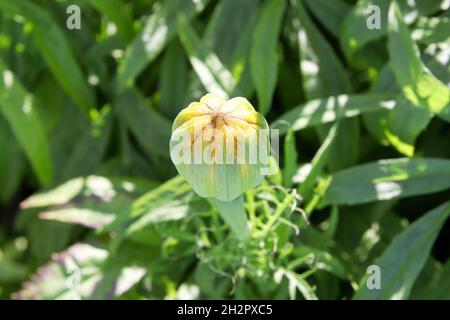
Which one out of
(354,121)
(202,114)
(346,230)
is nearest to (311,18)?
(354,121)

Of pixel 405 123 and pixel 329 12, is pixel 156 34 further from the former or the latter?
pixel 405 123

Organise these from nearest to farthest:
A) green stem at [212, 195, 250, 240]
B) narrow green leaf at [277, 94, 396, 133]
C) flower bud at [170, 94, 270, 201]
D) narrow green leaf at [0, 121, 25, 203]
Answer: flower bud at [170, 94, 270, 201] < green stem at [212, 195, 250, 240] < narrow green leaf at [277, 94, 396, 133] < narrow green leaf at [0, 121, 25, 203]

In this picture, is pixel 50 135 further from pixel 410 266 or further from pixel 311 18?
pixel 410 266

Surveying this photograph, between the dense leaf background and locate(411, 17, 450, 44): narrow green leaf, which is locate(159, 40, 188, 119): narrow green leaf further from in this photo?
locate(411, 17, 450, 44): narrow green leaf

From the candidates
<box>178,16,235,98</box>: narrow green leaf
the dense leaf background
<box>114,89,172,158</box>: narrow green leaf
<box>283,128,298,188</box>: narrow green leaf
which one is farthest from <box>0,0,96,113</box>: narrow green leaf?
<box>283,128,298,188</box>: narrow green leaf

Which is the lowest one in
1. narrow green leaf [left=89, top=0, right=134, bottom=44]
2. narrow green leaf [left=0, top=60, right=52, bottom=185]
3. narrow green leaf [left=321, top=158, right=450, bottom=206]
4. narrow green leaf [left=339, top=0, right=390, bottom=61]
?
narrow green leaf [left=321, top=158, right=450, bottom=206]

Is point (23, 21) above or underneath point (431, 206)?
above

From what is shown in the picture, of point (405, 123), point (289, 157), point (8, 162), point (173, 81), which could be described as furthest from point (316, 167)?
point (8, 162)
